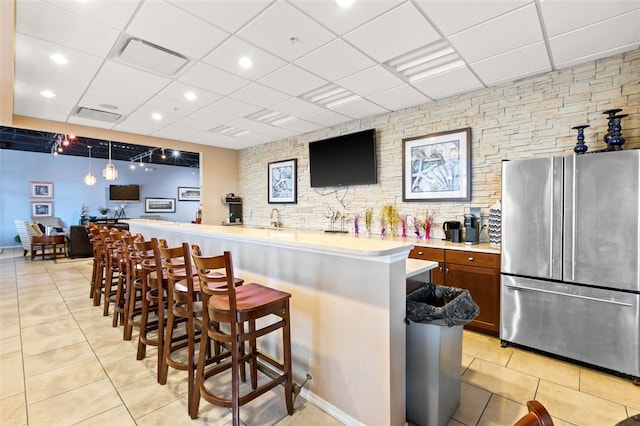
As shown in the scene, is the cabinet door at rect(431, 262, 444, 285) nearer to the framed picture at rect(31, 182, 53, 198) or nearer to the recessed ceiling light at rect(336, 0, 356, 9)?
the recessed ceiling light at rect(336, 0, 356, 9)

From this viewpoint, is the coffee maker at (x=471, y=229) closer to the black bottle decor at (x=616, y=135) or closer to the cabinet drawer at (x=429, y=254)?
the cabinet drawer at (x=429, y=254)

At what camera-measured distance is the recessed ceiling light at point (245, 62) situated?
2848 millimetres

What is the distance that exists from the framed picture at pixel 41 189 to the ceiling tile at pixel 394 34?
1170 centimetres

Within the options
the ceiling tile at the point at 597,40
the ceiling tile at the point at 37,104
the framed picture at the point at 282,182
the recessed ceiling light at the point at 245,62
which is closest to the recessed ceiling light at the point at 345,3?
the recessed ceiling light at the point at 245,62

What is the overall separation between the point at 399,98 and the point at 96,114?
4540 mm

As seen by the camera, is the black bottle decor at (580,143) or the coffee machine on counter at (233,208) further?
the coffee machine on counter at (233,208)

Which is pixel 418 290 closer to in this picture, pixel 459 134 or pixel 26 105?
pixel 459 134

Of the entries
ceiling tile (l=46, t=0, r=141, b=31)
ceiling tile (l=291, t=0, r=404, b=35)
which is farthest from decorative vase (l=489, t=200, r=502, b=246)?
ceiling tile (l=46, t=0, r=141, b=31)

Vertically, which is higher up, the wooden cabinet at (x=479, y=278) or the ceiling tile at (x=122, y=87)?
the ceiling tile at (x=122, y=87)

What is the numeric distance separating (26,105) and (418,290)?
5.56 meters

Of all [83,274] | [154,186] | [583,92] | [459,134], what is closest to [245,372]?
[459,134]

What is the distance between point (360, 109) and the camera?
14.2 feet

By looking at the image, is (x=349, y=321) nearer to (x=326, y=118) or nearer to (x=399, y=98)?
(x=399, y=98)

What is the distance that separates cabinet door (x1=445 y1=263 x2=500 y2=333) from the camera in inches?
120
